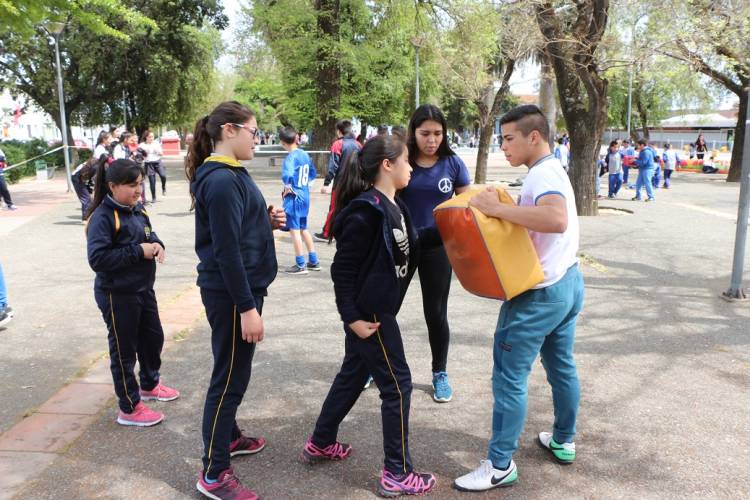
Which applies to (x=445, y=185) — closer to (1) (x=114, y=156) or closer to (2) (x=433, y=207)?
(2) (x=433, y=207)

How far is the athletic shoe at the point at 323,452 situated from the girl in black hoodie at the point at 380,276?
1.13ft

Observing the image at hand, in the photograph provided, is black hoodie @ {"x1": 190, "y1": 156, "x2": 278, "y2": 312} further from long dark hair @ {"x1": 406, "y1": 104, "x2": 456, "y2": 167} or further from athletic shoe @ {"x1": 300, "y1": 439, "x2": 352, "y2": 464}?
long dark hair @ {"x1": 406, "y1": 104, "x2": 456, "y2": 167}

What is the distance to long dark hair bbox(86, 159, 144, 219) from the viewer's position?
345cm

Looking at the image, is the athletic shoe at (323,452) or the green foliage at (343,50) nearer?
the athletic shoe at (323,452)

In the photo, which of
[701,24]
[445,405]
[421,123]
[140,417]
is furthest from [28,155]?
[445,405]

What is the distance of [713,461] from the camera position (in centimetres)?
316

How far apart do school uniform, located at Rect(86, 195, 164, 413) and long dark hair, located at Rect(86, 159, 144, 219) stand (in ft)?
0.30

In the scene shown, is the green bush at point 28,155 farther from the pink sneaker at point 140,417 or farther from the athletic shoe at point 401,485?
the athletic shoe at point 401,485

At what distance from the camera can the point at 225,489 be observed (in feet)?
9.21

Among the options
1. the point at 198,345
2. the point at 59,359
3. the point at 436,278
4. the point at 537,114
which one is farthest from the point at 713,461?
the point at 59,359

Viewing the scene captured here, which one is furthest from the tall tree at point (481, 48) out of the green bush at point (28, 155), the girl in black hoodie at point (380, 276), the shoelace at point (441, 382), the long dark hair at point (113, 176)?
the green bush at point (28, 155)

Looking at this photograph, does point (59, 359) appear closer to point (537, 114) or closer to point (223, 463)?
point (223, 463)

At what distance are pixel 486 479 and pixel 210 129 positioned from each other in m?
2.03

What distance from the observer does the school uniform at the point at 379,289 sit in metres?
2.72
